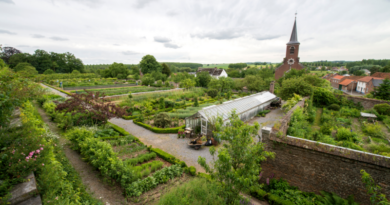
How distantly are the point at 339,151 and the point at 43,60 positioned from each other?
86.5 metres

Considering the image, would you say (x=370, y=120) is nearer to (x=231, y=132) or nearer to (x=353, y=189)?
(x=353, y=189)

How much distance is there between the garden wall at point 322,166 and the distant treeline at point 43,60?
3191 inches

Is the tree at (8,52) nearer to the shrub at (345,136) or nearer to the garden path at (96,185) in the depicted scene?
the garden path at (96,185)

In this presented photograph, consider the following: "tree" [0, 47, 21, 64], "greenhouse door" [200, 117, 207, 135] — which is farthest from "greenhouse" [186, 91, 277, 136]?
"tree" [0, 47, 21, 64]

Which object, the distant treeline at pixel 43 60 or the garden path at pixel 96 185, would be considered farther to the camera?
the distant treeline at pixel 43 60

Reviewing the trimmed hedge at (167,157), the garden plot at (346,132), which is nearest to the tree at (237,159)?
the trimmed hedge at (167,157)

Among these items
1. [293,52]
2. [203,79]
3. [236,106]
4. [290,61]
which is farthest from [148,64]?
[236,106]

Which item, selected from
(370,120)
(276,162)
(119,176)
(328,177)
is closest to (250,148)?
(276,162)

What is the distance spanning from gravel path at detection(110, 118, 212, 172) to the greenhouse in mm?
1558

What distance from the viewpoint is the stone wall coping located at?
514 centimetres

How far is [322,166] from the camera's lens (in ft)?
20.0

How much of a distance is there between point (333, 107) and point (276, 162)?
56.0 feet

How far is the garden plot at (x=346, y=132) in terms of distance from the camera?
883 centimetres

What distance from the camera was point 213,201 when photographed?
526 cm
